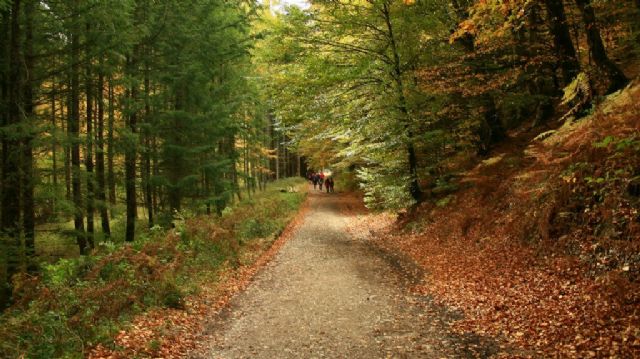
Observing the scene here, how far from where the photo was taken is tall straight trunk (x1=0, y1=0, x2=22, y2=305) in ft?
31.1

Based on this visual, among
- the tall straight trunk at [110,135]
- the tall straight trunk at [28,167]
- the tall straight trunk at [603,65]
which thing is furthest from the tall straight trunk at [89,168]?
the tall straight trunk at [603,65]

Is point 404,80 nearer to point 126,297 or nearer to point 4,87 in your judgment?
point 126,297

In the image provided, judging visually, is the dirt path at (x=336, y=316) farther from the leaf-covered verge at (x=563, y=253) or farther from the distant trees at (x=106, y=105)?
the distant trees at (x=106, y=105)

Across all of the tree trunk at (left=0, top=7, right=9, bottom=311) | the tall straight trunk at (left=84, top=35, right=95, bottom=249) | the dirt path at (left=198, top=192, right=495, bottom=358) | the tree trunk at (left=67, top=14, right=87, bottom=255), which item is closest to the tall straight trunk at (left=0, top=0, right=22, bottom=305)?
the tree trunk at (left=0, top=7, right=9, bottom=311)

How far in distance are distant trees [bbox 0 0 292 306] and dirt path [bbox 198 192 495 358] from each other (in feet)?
17.1

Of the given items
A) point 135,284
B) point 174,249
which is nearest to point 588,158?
point 135,284

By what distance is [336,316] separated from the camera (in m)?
7.55

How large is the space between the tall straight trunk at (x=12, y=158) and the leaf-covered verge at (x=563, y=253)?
9461 millimetres

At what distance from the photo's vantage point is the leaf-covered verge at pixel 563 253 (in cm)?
533

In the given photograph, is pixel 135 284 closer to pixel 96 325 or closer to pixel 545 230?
pixel 96 325

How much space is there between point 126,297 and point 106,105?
11407 millimetres

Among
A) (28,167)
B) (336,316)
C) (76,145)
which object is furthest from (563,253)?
(76,145)

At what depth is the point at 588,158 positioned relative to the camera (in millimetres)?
7562

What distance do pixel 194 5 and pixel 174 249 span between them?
1037cm
